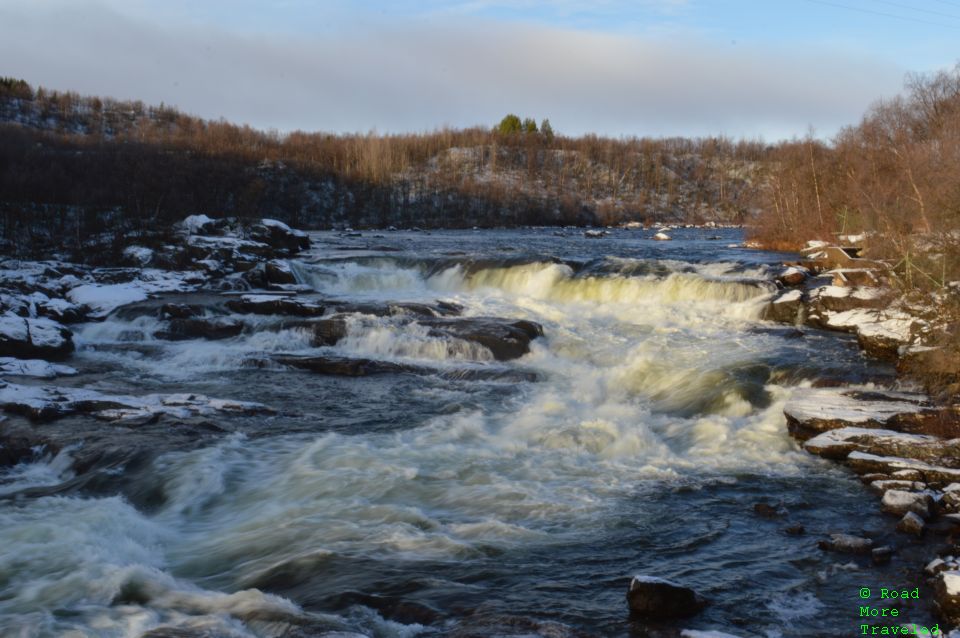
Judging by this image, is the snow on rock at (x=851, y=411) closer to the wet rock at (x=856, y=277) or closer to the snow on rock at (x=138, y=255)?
the wet rock at (x=856, y=277)

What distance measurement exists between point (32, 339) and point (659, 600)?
1609cm

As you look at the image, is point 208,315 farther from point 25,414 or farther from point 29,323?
point 25,414

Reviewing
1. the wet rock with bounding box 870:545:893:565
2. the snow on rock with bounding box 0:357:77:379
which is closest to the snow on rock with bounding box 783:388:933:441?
the wet rock with bounding box 870:545:893:565

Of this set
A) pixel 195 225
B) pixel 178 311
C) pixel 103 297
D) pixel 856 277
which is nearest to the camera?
pixel 856 277

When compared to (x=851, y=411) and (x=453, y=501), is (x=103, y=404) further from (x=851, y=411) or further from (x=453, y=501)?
(x=851, y=411)

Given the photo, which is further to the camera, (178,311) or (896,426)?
(178,311)

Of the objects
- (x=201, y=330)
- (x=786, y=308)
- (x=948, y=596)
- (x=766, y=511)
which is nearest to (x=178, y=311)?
(x=201, y=330)

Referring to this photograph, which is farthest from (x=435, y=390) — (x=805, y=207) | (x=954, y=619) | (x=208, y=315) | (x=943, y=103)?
(x=943, y=103)

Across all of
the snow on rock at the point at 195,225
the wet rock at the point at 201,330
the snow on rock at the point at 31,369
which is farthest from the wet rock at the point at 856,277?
the snow on rock at the point at 195,225

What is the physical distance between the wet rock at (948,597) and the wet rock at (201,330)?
639 inches

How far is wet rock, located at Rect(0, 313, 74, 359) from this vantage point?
666 inches

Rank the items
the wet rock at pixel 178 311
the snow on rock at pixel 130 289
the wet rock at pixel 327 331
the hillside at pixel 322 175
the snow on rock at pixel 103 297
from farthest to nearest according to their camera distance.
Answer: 1. the hillside at pixel 322 175
2. the snow on rock at pixel 130 289
3. the snow on rock at pixel 103 297
4. the wet rock at pixel 178 311
5. the wet rock at pixel 327 331

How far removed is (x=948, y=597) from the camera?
20.7ft

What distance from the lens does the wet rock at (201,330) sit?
62.6 feet
